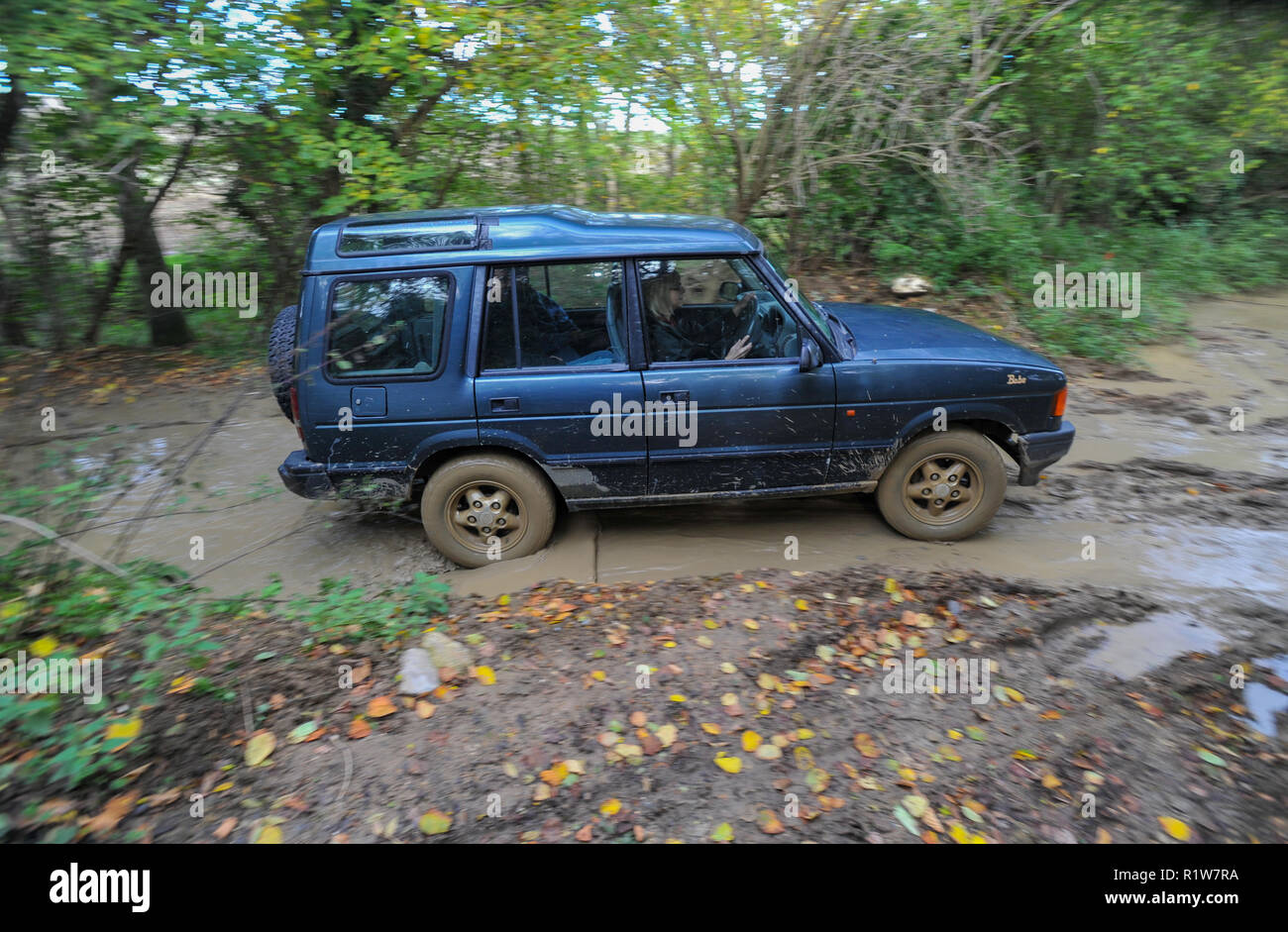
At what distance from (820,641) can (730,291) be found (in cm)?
214

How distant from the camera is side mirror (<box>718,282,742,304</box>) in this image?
15.3 ft

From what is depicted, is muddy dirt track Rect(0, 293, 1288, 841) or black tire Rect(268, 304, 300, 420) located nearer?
muddy dirt track Rect(0, 293, 1288, 841)

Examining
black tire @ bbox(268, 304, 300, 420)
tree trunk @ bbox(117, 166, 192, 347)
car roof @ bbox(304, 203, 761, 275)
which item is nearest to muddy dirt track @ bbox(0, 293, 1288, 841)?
black tire @ bbox(268, 304, 300, 420)

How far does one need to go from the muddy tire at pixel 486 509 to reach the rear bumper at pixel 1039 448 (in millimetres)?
2891

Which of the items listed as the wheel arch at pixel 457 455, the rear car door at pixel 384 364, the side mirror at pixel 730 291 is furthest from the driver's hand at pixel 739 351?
the rear car door at pixel 384 364

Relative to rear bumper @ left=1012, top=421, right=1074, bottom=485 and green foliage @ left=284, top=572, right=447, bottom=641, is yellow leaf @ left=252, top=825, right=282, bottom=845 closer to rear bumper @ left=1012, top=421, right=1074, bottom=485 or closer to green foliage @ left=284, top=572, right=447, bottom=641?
green foliage @ left=284, top=572, right=447, bottom=641

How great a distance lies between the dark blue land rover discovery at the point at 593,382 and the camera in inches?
176

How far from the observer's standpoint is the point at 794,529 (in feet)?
17.0

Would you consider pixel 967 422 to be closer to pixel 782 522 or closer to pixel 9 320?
pixel 782 522

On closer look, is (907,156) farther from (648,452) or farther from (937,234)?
(648,452)

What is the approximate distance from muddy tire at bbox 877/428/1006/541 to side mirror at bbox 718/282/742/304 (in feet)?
4.58

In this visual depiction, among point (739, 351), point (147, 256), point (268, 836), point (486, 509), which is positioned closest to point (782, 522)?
point (739, 351)

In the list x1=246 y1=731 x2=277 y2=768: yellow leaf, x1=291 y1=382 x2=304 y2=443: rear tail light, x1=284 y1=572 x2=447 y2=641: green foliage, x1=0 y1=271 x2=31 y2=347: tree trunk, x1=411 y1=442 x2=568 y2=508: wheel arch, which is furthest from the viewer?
x1=0 y1=271 x2=31 y2=347: tree trunk

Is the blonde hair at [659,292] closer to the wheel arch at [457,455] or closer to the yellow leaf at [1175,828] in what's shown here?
the wheel arch at [457,455]
